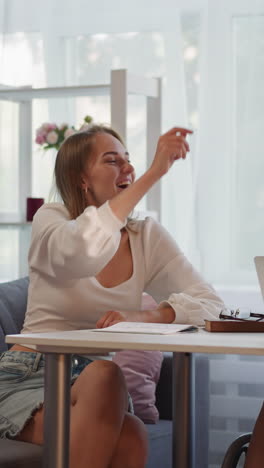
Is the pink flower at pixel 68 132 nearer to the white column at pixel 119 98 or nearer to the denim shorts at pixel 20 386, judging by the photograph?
the white column at pixel 119 98

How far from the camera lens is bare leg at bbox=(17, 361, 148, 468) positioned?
167cm

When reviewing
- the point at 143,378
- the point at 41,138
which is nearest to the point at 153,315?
the point at 143,378

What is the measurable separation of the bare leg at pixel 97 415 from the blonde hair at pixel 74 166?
57 centimetres

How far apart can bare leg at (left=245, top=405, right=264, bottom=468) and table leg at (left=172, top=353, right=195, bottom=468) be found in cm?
14

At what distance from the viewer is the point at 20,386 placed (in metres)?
1.93

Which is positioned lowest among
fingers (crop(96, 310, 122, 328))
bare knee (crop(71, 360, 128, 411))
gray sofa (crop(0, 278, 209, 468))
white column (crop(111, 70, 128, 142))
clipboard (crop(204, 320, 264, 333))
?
gray sofa (crop(0, 278, 209, 468))

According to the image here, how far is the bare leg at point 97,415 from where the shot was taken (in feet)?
5.48

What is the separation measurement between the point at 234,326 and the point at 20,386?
55 cm

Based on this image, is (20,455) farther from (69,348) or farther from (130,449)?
(69,348)

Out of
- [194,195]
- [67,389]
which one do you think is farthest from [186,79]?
[67,389]

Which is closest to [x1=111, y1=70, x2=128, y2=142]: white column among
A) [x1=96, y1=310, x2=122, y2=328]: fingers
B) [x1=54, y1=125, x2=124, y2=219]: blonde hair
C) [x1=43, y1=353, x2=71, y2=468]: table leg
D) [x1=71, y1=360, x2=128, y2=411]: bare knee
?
[x1=54, y1=125, x2=124, y2=219]: blonde hair

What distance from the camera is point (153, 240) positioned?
224cm

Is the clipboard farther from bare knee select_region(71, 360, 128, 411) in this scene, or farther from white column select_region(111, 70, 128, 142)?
white column select_region(111, 70, 128, 142)

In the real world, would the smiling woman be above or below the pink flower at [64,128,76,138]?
below
